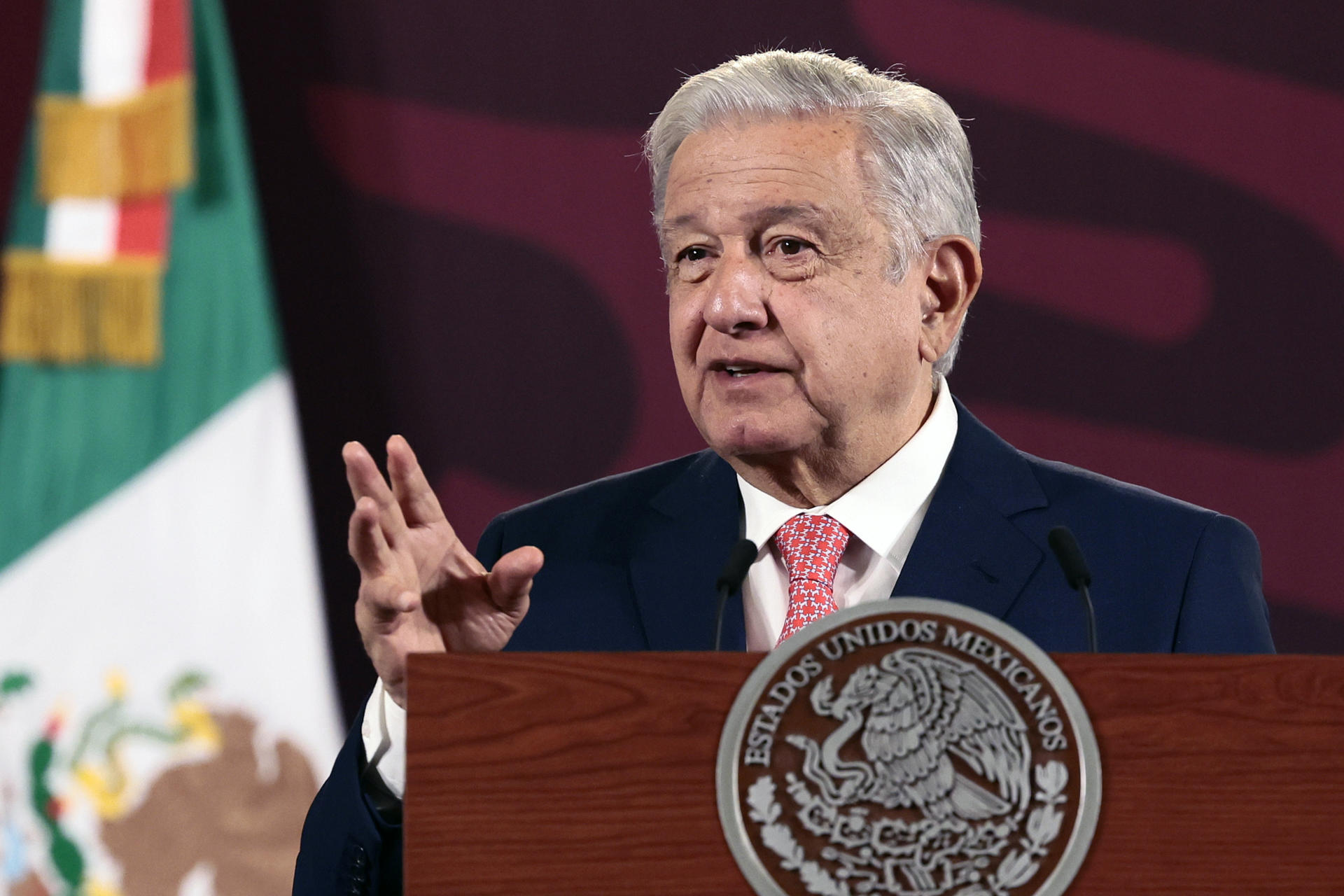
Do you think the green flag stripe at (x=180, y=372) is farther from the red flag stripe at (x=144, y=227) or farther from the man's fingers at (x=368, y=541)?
the man's fingers at (x=368, y=541)

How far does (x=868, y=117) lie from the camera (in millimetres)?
1823

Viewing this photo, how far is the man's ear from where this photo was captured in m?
1.92

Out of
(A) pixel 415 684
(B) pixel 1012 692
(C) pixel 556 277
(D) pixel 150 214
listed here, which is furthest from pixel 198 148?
(B) pixel 1012 692

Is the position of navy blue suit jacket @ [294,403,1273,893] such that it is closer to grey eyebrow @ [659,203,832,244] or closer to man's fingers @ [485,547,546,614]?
man's fingers @ [485,547,546,614]

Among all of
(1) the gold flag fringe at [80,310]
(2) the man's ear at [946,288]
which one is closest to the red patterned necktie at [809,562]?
(2) the man's ear at [946,288]

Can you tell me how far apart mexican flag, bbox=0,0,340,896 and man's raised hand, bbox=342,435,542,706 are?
1472 mm

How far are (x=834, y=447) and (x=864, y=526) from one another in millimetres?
106

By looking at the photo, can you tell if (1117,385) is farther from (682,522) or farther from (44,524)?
(44,524)

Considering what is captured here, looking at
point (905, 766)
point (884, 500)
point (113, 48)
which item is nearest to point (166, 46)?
point (113, 48)

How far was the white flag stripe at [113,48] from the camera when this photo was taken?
293 centimetres

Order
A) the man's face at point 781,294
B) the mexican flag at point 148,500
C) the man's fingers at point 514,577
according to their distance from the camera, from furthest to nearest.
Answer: the mexican flag at point 148,500 < the man's face at point 781,294 < the man's fingers at point 514,577

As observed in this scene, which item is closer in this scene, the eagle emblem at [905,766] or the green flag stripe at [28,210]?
the eagle emblem at [905,766]

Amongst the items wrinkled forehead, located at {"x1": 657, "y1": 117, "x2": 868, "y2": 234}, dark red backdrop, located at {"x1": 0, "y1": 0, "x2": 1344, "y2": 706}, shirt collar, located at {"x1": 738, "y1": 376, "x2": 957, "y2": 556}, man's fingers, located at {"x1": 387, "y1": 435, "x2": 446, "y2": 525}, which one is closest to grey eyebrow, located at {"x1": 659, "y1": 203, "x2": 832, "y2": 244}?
wrinkled forehead, located at {"x1": 657, "y1": 117, "x2": 868, "y2": 234}

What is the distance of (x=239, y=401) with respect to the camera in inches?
116
